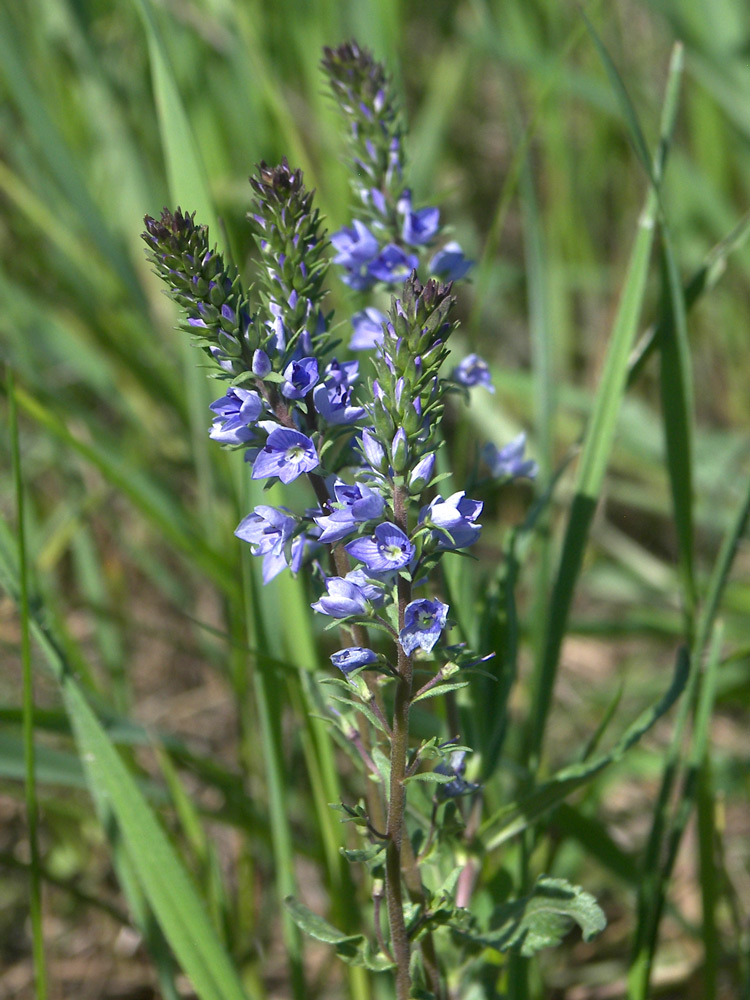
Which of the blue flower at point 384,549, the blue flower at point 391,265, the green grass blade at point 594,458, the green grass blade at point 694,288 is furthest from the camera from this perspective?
the green grass blade at point 694,288

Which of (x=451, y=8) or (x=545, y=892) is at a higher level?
(x=451, y=8)

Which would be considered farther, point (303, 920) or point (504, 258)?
point (504, 258)

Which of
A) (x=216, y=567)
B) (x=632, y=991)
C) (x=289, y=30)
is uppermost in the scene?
(x=289, y=30)

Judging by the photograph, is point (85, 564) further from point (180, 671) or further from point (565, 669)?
point (565, 669)

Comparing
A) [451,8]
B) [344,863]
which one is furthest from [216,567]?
[451,8]

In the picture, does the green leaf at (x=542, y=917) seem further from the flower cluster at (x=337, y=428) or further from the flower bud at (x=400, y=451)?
the flower bud at (x=400, y=451)

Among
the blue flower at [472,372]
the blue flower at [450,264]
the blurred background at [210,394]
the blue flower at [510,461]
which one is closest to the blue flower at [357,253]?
the blue flower at [450,264]
